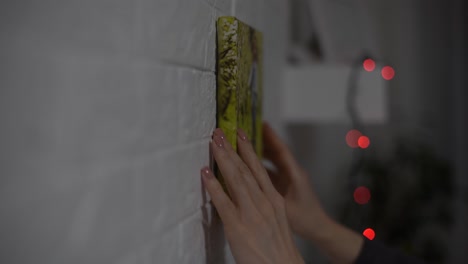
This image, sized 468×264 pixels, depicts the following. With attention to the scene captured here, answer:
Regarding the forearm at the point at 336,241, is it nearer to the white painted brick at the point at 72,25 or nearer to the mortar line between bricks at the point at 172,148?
the mortar line between bricks at the point at 172,148

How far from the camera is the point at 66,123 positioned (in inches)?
14.1

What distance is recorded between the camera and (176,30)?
1.85ft

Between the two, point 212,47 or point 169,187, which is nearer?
point 169,187

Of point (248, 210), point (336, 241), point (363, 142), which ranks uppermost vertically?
point (248, 210)

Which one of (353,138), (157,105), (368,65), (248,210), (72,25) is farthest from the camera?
(353,138)

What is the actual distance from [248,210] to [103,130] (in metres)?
0.29

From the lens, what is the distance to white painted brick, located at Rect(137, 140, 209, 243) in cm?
50

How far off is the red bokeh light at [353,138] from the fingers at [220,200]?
5.17 ft

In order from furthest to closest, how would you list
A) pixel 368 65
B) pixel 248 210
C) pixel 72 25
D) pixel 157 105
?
pixel 368 65
pixel 248 210
pixel 157 105
pixel 72 25

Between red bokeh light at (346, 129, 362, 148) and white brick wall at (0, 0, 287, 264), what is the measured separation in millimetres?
1612

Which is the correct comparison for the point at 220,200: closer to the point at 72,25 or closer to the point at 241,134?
the point at 241,134

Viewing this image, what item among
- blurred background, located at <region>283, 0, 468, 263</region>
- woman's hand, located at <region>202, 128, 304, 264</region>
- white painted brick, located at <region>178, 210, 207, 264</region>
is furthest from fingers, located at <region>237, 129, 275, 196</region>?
blurred background, located at <region>283, 0, 468, 263</region>

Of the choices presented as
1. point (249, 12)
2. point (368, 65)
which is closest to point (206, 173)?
point (249, 12)

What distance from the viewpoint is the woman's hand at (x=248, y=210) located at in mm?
632
